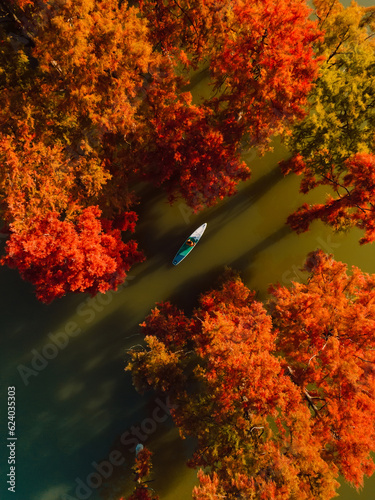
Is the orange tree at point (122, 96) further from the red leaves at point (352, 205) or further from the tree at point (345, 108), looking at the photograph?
the red leaves at point (352, 205)

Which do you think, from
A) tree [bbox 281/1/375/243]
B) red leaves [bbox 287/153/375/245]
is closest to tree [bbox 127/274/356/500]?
red leaves [bbox 287/153/375/245]

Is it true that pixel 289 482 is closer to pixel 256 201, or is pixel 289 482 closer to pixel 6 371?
pixel 256 201

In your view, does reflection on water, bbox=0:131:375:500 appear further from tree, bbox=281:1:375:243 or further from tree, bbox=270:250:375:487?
tree, bbox=270:250:375:487

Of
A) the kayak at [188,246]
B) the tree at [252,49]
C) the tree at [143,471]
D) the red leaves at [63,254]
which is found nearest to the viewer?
the tree at [252,49]

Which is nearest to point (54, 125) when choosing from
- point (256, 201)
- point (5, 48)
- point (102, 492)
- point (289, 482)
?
point (5, 48)

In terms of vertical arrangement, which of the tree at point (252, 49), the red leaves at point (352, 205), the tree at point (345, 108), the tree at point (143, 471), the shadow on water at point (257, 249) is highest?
the tree at point (252, 49)

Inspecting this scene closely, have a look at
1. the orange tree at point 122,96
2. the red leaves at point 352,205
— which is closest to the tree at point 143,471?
the orange tree at point 122,96
